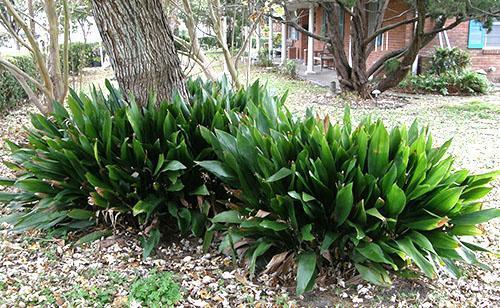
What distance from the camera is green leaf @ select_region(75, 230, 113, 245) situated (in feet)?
11.6

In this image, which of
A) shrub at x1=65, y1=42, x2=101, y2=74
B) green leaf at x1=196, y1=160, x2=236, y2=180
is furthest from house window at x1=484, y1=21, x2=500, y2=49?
green leaf at x1=196, y1=160, x2=236, y2=180

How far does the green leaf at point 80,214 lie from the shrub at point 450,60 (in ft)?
37.3

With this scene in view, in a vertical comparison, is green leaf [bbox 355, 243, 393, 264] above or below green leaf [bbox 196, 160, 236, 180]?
below

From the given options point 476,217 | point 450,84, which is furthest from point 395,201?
point 450,84

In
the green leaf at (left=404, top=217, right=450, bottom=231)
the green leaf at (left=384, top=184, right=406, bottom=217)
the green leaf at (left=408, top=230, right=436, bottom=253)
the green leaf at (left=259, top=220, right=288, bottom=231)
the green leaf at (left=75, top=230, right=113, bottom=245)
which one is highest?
the green leaf at (left=384, top=184, right=406, bottom=217)

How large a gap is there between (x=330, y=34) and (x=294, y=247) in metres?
9.44

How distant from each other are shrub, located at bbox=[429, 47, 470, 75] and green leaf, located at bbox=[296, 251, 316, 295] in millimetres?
11231

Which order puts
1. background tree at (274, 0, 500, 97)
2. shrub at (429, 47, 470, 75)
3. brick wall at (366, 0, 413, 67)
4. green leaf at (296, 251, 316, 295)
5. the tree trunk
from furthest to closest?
→ brick wall at (366, 0, 413, 67) < shrub at (429, 47, 470, 75) < background tree at (274, 0, 500, 97) < the tree trunk < green leaf at (296, 251, 316, 295)

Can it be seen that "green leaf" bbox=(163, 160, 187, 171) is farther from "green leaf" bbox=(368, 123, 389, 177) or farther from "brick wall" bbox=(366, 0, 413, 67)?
"brick wall" bbox=(366, 0, 413, 67)

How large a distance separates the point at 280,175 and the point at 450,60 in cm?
1147

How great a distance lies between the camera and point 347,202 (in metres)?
2.77

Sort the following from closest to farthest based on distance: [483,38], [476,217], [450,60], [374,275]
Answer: [374,275]
[476,217]
[450,60]
[483,38]

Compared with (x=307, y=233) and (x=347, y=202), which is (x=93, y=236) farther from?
(x=347, y=202)

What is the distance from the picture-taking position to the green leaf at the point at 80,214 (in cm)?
355
